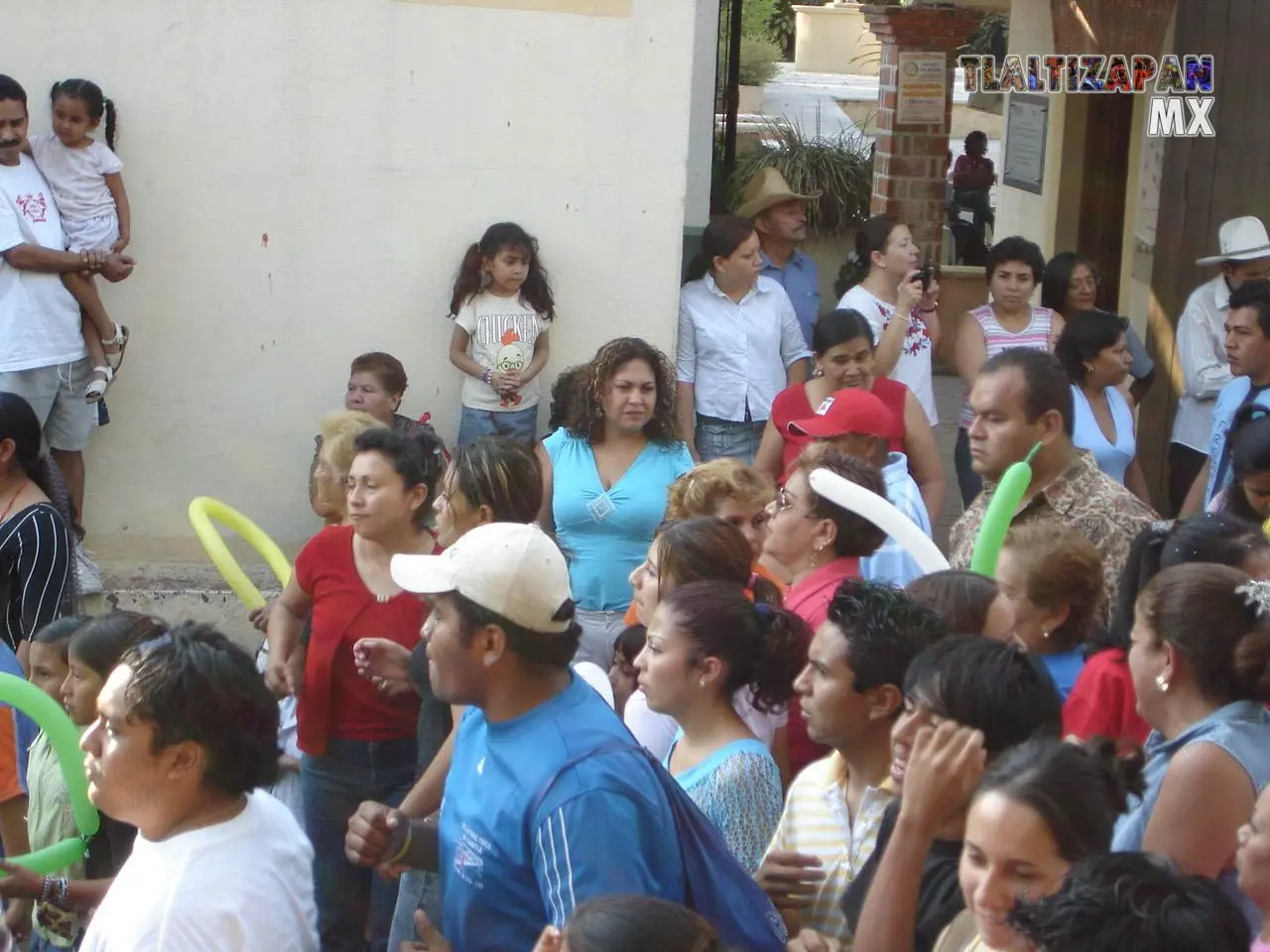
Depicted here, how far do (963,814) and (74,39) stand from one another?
17.5 feet

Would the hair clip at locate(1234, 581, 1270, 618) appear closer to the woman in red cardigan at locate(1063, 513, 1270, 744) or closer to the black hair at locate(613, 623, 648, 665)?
the woman in red cardigan at locate(1063, 513, 1270, 744)

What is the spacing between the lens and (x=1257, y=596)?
2979mm

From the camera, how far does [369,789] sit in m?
4.48

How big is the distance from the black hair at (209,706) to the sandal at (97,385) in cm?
373

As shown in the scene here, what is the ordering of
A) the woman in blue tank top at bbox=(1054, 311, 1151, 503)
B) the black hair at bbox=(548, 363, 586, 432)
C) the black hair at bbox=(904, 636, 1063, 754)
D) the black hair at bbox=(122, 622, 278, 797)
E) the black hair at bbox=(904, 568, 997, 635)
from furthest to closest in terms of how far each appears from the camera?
the woman in blue tank top at bbox=(1054, 311, 1151, 503), the black hair at bbox=(548, 363, 586, 432), the black hair at bbox=(904, 568, 997, 635), the black hair at bbox=(122, 622, 278, 797), the black hair at bbox=(904, 636, 1063, 754)

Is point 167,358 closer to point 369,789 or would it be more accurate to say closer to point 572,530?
point 572,530

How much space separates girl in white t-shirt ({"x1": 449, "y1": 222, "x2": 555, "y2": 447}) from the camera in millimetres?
6809

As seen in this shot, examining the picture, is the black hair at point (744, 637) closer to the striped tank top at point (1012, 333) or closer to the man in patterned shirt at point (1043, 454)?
the man in patterned shirt at point (1043, 454)

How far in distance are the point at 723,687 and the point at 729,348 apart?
368 cm

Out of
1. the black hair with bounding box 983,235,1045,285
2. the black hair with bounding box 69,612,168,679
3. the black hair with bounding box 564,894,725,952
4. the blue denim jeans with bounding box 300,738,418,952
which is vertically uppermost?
the black hair with bounding box 983,235,1045,285

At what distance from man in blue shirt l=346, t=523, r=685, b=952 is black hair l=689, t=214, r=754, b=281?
13.5 feet

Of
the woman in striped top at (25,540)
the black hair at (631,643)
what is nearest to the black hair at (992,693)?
the black hair at (631,643)

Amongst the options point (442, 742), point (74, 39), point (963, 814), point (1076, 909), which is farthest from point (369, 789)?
point (74, 39)

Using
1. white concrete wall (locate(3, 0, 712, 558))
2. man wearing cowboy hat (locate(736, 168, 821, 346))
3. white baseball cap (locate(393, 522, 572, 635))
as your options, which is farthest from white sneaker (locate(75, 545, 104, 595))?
white baseball cap (locate(393, 522, 572, 635))
